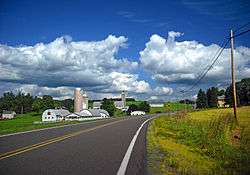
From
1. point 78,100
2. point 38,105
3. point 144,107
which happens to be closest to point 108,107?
point 78,100

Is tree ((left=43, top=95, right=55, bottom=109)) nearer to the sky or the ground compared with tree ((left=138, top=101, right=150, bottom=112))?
nearer to the sky

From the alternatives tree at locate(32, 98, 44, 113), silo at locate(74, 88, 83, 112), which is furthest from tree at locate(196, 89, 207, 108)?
tree at locate(32, 98, 44, 113)

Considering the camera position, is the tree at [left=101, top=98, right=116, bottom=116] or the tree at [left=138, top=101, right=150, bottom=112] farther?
the tree at [left=138, top=101, right=150, bottom=112]

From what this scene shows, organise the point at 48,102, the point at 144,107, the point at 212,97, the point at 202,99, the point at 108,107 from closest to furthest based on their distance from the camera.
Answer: the point at 108,107, the point at 212,97, the point at 202,99, the point at 144,107, the point at 48,102

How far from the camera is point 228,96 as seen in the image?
14125cm

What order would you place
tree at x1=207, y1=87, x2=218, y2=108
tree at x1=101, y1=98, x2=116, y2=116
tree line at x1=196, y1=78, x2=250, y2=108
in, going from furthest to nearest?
tree at x1=207, y1=87, x2=218, y2=108, tree at x1=101, y1=98, x2=116, y2=116, tree line at x1=196, y1=78, x2=250, y2=108

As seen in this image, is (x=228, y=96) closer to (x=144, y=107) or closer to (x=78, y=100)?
(x=144, y=107)

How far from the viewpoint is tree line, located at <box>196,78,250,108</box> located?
398ft

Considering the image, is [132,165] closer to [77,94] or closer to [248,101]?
[248,101]

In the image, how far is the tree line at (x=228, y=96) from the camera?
4776 inches

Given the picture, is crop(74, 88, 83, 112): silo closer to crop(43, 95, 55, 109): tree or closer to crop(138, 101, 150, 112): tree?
crop(138, 101, 150, 112): tree

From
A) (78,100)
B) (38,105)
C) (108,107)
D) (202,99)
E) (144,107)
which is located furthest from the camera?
(38,105)

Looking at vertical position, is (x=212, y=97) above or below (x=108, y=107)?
above

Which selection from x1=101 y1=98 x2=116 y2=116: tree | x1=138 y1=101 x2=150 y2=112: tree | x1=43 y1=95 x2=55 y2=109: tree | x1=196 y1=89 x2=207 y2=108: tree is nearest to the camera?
x1=101 y1=98 x2=116 y2=116: tree
